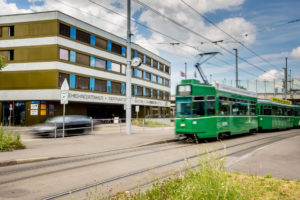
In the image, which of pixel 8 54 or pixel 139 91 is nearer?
pixel 8 54

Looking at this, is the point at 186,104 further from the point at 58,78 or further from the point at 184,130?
the point at 58,78

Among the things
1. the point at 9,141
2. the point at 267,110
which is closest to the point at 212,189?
the point at 9,141

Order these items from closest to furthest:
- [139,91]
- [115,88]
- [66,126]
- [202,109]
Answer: [202,109] → [66,126] → [115,88] → [139,91]

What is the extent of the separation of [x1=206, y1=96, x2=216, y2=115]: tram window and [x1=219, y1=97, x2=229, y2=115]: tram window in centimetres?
69

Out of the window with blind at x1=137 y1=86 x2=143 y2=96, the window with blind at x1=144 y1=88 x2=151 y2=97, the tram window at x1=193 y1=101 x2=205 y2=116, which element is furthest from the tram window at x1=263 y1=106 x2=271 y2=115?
the window with blind at x1=144 y1=88 x2=151 y2=97

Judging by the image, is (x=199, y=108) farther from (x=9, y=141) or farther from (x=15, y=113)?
(x=15, y=113)

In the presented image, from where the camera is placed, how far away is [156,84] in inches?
2138

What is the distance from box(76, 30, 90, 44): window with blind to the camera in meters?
32.7

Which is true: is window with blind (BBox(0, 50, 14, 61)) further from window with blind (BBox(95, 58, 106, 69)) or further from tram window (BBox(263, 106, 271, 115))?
tram window (BBox(263, 106, 271, 115))

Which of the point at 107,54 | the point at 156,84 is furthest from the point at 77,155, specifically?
the point at 156,84

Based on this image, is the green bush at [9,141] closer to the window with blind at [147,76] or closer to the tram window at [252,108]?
the tram window at [252,108]

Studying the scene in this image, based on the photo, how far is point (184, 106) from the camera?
13.3m

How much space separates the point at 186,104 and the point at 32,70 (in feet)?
75.5

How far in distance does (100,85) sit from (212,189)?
3441cm
